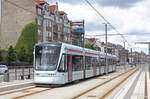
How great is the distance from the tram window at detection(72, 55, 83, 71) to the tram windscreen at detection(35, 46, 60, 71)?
2.71 m

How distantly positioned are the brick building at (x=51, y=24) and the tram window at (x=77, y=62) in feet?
132

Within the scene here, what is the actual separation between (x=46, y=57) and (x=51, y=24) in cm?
5093

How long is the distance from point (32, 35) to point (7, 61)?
9.19 metres

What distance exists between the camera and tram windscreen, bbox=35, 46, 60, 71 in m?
16.2

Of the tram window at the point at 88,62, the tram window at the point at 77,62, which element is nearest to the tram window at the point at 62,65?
the tram window at the point at 77,62

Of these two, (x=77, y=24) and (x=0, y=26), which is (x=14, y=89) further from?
(x=0, y=26)

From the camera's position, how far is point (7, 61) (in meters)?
53.3

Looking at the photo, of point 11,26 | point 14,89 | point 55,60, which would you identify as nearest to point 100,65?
point 55,60

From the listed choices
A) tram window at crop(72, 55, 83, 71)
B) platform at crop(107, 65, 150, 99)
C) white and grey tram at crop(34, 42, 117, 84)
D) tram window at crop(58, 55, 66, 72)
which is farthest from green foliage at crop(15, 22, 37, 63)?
tram window at crop(58, 55, 66, 72)

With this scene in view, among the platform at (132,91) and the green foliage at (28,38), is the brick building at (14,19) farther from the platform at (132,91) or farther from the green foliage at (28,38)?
the platform at (132,91)

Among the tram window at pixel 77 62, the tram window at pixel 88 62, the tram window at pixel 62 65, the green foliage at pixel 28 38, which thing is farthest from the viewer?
the green foliage at pixel 28 38

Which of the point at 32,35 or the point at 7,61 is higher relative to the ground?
the point at 32,35

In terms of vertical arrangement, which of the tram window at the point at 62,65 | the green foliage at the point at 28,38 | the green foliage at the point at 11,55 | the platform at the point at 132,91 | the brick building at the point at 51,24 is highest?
the brick building at the point at 51,24

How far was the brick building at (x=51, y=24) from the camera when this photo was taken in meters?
62.4
